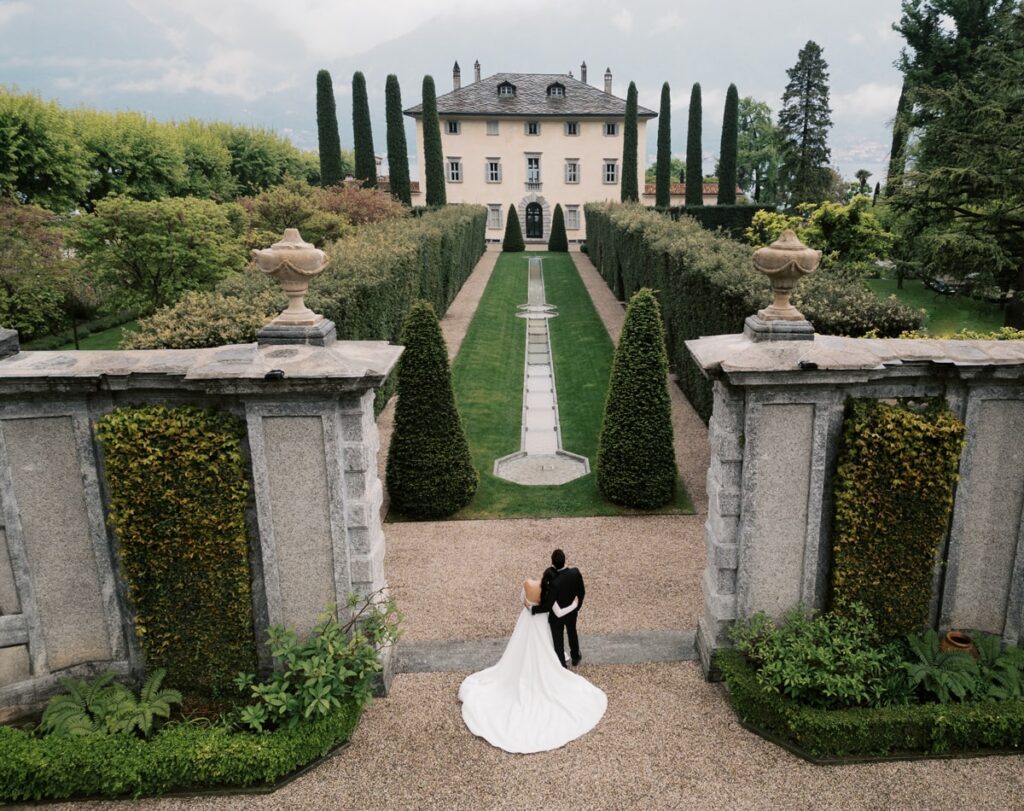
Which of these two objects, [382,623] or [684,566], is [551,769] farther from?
[684,566]

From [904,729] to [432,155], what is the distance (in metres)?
52.4

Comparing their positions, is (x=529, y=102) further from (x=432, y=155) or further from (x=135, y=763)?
(x=135, y=763)

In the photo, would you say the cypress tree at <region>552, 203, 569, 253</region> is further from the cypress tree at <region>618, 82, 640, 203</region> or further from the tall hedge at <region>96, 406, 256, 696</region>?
the tall hedge at <region>96, 406, 256, 696</region>

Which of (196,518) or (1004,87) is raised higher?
(1004,87)

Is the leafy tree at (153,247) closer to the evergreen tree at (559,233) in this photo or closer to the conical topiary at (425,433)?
the conical topiary at (425,433)

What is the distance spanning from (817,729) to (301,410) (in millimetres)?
5868

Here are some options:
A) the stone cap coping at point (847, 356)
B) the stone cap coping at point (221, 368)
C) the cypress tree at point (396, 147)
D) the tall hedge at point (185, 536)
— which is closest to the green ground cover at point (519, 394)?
the tall hedge at point (185, 536)

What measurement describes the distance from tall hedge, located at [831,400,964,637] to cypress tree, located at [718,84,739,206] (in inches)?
2093

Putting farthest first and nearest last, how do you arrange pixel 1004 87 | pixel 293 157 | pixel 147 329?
pixel 293 157 → pixel 1004 87 → pixel 147 329

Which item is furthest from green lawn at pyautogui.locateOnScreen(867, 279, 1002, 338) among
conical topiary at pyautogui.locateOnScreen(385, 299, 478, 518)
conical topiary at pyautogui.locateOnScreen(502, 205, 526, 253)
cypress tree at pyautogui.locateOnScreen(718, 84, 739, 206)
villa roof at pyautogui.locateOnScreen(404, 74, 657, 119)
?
villa roof at pyautogui.locateOnScreen(404, 74, 657, 119)

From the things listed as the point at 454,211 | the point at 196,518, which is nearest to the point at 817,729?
the point at 196,518

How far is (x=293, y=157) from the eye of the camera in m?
63.2

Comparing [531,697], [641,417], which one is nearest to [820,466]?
[531,697]

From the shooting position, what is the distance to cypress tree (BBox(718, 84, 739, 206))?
2199 inches
